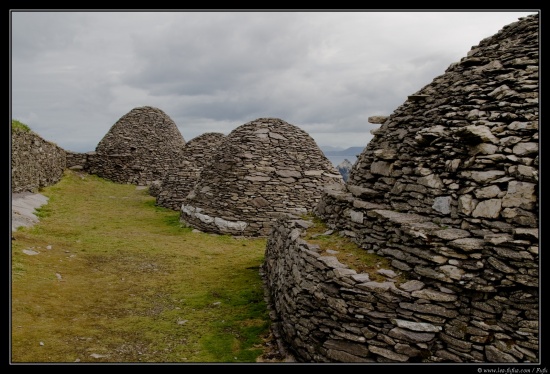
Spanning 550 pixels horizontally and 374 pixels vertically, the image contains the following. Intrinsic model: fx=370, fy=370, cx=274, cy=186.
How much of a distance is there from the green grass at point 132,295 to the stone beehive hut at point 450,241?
1.91 meters

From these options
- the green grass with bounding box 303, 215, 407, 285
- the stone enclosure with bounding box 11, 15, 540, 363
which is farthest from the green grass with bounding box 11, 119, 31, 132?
the green grass with bounding box 303, 215, 407, 285

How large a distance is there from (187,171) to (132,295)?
15655 millimetres

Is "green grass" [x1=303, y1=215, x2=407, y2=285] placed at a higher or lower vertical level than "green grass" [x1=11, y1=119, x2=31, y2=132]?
lower

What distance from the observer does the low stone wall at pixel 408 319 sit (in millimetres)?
5395

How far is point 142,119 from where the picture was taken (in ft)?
124

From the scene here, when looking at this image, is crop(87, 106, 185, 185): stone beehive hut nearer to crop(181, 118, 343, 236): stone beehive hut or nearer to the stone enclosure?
crop(181, 118, 343, 236): stone beehive hut

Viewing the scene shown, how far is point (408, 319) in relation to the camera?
230 inches

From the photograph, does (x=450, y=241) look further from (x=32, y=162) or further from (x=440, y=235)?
(x=32, y=162)

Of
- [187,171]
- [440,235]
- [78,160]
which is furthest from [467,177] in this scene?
[78,160]

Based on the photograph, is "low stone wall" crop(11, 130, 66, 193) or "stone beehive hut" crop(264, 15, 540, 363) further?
"low stone wall" crop(11, 130, 66, 193)

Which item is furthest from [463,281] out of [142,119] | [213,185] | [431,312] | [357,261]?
[142,119]

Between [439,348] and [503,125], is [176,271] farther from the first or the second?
[503,125]

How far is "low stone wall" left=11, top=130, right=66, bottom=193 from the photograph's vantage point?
19167 millimetres

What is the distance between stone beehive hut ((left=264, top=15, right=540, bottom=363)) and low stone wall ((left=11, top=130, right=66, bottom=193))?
57.8 ft
